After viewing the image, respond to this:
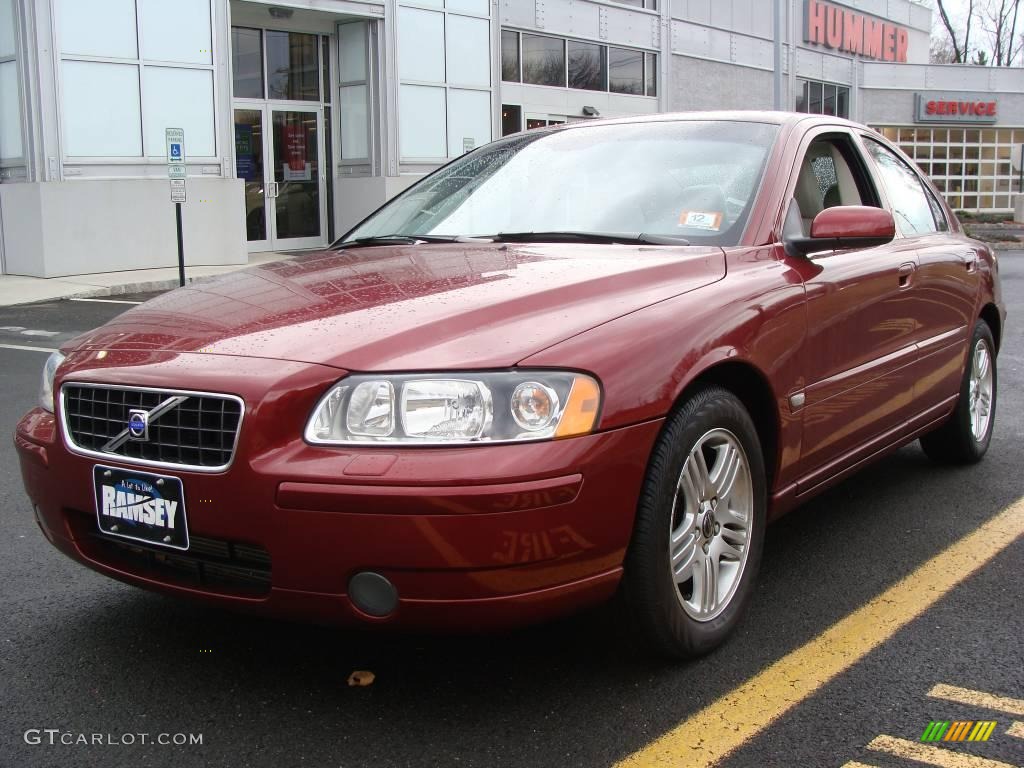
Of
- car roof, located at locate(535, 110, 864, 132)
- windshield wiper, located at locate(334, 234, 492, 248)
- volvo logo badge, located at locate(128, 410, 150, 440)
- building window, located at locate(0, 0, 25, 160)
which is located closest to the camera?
volvo logo badge, located at locate(128, 410, 150, 440)

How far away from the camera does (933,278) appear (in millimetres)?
4516

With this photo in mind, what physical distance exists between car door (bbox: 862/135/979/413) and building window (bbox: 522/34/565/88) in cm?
1999

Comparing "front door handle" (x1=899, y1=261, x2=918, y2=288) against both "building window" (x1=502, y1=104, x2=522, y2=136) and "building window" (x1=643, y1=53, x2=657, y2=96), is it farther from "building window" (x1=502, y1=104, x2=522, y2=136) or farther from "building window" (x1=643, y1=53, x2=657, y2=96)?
"building window" (x1=643, y1=53, x2=657, y2=96)

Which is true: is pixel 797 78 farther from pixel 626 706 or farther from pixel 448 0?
pixel 626 706

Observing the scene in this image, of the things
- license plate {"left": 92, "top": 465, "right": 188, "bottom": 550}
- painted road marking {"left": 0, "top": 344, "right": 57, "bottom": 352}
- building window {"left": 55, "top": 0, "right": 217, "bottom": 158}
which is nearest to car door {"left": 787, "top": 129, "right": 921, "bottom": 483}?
license plate {"left": 92, "top": 465, "right": 188, "bottom": 550}

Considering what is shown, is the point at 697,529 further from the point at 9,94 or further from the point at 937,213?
the point at 9,94

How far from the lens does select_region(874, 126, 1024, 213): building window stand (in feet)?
135

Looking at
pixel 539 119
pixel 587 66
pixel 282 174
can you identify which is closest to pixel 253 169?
pixel 282 174

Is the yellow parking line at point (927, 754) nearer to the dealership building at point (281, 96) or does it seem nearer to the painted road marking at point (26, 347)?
the dealership building at point (281, 96)

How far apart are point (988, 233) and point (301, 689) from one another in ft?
103

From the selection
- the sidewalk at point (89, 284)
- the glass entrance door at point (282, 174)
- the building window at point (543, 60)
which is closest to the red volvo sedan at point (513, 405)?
the sidewalk at point (89, 284)

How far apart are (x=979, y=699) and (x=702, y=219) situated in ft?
5.41

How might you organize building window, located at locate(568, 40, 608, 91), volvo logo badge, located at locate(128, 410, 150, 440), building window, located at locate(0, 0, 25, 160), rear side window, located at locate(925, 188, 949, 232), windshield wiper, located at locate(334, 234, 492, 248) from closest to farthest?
volvo logo badge, located at locate(128, 410, 150, 440)
windshield wiper, located at locate(334, 234, 492, 248)
rear side window, located at locate(925, 188, 949, 232)
building window, located at locate(0, 0, 25, 160)
building window, located at locate(568, 40, 608, 91)

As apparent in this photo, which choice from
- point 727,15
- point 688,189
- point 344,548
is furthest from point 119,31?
point 727,15
